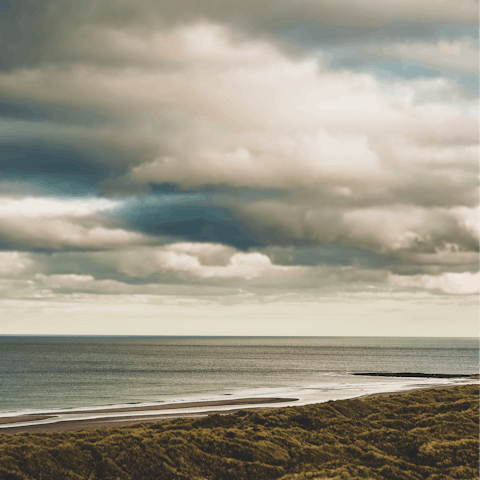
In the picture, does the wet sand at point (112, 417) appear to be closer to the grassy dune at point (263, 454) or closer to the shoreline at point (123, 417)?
the shoreline at point (123, 417)

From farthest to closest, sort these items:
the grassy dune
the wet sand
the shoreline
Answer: the wet sand, the shoreline, the grassy dune

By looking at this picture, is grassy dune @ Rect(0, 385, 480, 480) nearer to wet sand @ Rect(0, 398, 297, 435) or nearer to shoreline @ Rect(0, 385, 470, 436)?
shoreline @ Rect(0, 385, 470, 436)

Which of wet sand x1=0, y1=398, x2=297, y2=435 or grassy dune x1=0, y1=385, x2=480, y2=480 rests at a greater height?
grassy dune x1=0, y1=385, x2=480, y2=480

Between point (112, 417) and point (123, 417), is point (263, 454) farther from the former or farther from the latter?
point (112, 417)

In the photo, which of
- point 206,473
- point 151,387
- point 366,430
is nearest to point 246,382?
point 151,387

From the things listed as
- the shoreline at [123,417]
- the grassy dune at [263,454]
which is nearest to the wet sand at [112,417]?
the shoreline at [123,417]

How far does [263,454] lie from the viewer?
21.8m

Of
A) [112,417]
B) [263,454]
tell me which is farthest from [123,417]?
[263,454]

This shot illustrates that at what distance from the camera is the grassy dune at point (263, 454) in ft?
62.4

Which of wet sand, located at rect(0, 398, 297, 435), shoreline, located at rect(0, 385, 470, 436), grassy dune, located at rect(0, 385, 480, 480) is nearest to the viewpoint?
grassy dune, located at rect(0, 385, 480, 480)

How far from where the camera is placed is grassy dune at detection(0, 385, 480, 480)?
1902 cm

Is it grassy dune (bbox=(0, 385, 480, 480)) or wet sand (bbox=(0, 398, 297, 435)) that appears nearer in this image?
grassy dune (bbox=(0, 385, 480, 480))

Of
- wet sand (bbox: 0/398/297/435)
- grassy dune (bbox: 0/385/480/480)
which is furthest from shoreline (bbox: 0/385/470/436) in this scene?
grassy dune (bbox: 0/385/480/480)

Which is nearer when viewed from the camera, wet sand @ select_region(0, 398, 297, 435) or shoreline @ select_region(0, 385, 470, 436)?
shoreline @ select_region(0, 385, 470, 436)
